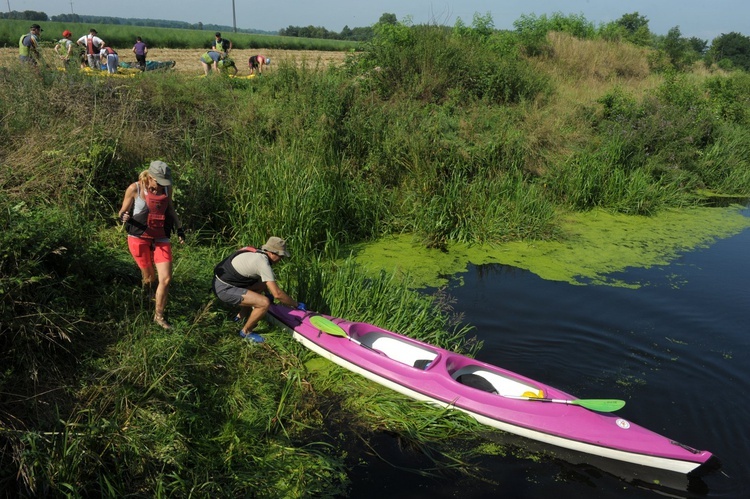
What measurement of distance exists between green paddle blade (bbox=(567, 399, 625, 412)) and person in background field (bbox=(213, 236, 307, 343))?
2.73 metres

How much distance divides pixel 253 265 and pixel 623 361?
397 centimetres

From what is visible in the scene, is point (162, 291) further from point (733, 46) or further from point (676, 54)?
point (733, 46)

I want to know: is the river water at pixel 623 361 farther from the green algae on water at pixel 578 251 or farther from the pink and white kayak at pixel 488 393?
the green algae on water at pixel 578 251

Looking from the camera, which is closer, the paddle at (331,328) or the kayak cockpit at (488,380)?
the kayak cockpit at (488,380)

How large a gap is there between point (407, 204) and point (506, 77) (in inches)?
249

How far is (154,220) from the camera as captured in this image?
504 cm

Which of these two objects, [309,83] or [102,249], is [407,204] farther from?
[102,249]

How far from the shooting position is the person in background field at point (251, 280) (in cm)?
529

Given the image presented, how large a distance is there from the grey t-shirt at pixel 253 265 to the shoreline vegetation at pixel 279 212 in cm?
59

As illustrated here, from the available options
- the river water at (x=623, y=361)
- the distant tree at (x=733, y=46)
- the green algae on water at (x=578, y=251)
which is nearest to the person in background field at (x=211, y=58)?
the green algae on water at (x=578, y=251)

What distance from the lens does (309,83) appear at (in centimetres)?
1055

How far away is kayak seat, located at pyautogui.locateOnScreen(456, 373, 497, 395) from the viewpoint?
525 cm

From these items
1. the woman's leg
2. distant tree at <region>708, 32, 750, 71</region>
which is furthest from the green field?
distant tree at <region>708, 32, 750, 71</region>

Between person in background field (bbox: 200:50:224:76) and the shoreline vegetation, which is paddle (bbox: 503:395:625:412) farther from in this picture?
person in background field (bbox: 200:50:224:76)
